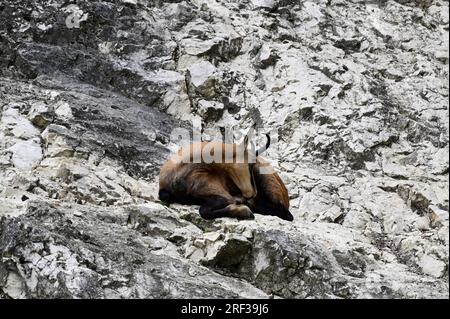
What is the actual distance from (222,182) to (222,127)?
3.04 metres

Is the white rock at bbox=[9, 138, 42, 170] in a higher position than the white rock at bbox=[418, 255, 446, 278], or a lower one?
lower

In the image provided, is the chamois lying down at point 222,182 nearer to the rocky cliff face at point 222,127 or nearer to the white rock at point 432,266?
the rocky cliff face at point 222,127

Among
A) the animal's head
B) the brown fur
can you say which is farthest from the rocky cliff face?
the animal's head

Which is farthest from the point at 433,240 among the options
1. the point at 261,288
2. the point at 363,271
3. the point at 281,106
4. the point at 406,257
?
the point at 281,106

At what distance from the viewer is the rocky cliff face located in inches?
217

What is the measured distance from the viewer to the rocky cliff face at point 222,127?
18.1ft

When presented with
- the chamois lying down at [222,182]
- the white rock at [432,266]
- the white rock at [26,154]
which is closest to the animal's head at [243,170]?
the chamois lying down at [222,182]

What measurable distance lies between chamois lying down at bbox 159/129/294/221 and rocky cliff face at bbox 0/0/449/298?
23 cm

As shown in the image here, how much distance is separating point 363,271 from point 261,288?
3.35 ft

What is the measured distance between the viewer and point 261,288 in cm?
557

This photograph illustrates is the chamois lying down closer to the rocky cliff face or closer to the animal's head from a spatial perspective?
the animal's head

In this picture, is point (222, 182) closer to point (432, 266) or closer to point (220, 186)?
point (220, 186)

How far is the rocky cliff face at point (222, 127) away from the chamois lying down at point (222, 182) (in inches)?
9.1

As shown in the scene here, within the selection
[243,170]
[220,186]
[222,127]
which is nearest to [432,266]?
[243,170]
